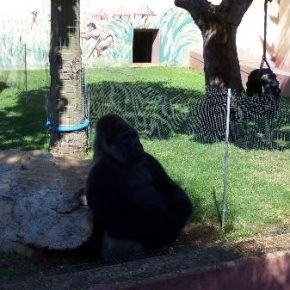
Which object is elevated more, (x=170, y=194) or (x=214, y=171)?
(x=170, y=194)

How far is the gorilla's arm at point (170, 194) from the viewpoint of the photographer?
5.04 m

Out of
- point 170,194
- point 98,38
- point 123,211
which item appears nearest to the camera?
point 123,211

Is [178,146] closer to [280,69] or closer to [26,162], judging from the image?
[26,162]

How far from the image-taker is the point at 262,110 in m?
8.89

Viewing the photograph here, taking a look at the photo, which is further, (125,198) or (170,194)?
(170,194)

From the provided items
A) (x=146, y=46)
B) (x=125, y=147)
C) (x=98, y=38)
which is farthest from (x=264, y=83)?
(x=146, y=46)

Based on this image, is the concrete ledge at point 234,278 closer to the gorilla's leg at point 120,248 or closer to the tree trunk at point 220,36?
the gorilla's leg at point 120,248

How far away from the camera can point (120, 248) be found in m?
4.80

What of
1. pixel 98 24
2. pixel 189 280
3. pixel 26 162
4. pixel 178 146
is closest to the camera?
pixel 189 280

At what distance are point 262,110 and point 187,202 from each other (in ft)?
13.7

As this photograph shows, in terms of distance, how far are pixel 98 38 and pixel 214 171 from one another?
515 inches

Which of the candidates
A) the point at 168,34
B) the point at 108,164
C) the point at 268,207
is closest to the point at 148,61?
the point at 168,34

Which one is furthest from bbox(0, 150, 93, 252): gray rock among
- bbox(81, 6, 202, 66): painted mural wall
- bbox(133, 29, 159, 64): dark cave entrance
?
bbox(133, 29, 159, 64): dark cave entrance

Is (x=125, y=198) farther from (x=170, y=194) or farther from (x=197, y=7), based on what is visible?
(x=197, y=7)
